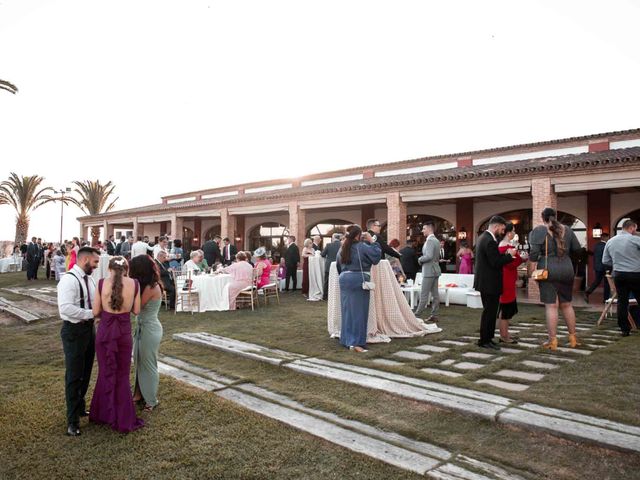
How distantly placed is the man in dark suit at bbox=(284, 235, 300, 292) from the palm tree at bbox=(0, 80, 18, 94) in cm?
856

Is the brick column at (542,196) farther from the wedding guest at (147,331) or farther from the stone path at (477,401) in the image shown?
the wedding guest at (147,331)

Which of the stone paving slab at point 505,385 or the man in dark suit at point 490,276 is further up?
the man in dark suit at point 490,276

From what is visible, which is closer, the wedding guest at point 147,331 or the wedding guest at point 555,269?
the wedding guest at point 147,331

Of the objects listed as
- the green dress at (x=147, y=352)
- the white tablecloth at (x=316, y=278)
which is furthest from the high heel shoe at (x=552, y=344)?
the white tablecloth at (x=316, y=278)

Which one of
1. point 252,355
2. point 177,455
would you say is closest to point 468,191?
point 252,355

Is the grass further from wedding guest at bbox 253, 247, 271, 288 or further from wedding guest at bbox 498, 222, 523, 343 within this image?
wedding guest at bbox 253, 247, 271, 288

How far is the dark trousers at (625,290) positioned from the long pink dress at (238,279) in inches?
293

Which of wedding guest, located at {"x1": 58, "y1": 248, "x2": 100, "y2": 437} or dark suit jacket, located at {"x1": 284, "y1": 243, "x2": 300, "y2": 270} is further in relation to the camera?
dark suit jacket, located at {"x1": 284, "y1": 243, "x2": 300, "y2": 270}

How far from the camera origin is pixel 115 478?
2.63 meters

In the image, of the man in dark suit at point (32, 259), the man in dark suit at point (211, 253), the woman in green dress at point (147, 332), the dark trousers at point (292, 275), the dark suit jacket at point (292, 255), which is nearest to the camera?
the woman in green dress at point (147, 332)

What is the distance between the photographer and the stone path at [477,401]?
2.89 m

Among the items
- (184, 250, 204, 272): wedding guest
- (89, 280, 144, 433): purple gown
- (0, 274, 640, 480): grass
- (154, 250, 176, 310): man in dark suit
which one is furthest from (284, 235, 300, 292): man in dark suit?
(89, 280, 144, 433): purple gown

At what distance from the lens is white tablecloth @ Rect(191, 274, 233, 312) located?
988 cm

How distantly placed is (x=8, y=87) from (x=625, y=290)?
1443cm
